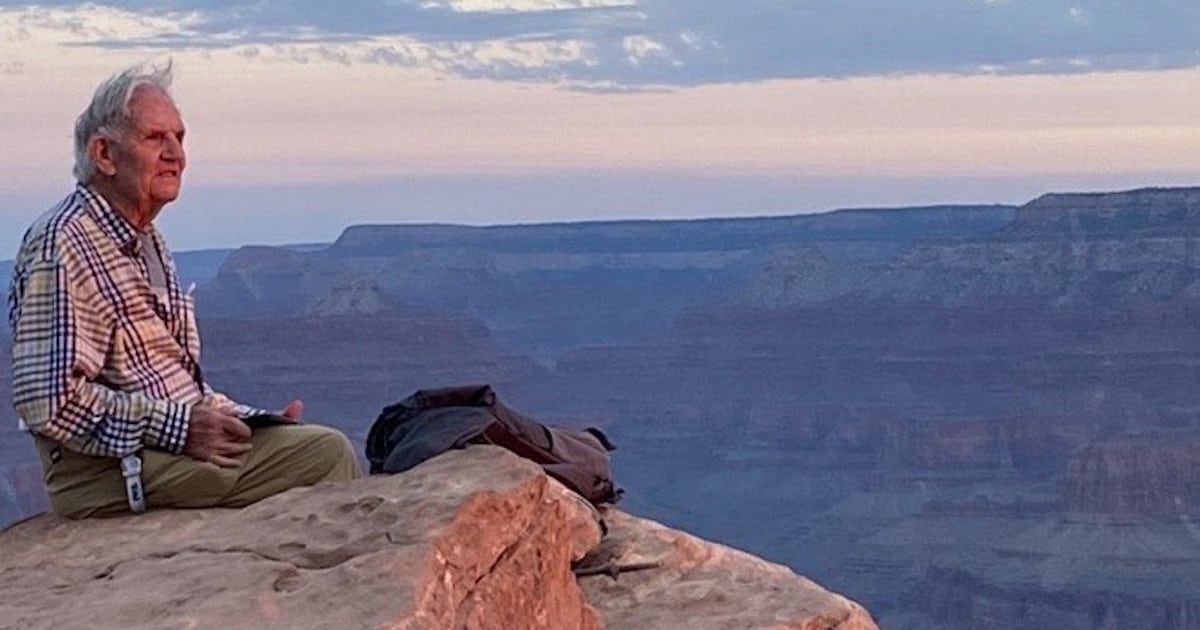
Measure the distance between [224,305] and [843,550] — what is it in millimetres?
24163

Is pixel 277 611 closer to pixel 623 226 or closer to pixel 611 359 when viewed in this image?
pixel 611 359

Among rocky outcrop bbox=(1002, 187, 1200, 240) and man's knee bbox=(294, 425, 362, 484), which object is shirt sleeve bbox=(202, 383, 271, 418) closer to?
man's knee bbox=(294, 425, 362, 484)

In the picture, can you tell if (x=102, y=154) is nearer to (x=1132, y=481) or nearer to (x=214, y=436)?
(x=214, y=436)

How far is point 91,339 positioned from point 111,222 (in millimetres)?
282

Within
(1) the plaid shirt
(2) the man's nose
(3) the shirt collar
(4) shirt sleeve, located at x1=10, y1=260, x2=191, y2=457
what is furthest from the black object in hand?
(2) the man's nose

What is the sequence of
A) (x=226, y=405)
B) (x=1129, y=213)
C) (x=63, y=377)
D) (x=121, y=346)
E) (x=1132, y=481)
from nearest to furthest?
1. (x=63, y=377)
2. (x=121, y=346)
3. (x=226, y=405)
4. (x=1132, y=481)
5. (x=1129, y=213)

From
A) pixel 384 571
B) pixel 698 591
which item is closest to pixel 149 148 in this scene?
pixel 384 571

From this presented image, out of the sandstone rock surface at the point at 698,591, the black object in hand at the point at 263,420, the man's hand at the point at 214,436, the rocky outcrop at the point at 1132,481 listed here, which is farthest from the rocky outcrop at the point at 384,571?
the rocky outcrop at the point at 1132,481

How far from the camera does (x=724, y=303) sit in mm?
71562

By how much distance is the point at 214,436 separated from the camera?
16.1 feet

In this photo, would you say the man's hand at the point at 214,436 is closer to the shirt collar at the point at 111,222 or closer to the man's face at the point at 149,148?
the shirt collar at the point at 111,222

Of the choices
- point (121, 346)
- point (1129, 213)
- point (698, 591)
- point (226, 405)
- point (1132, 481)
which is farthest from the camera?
point (1129, 213)

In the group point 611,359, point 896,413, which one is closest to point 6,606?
point 896,413

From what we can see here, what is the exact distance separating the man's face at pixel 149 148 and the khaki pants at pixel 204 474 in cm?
61
